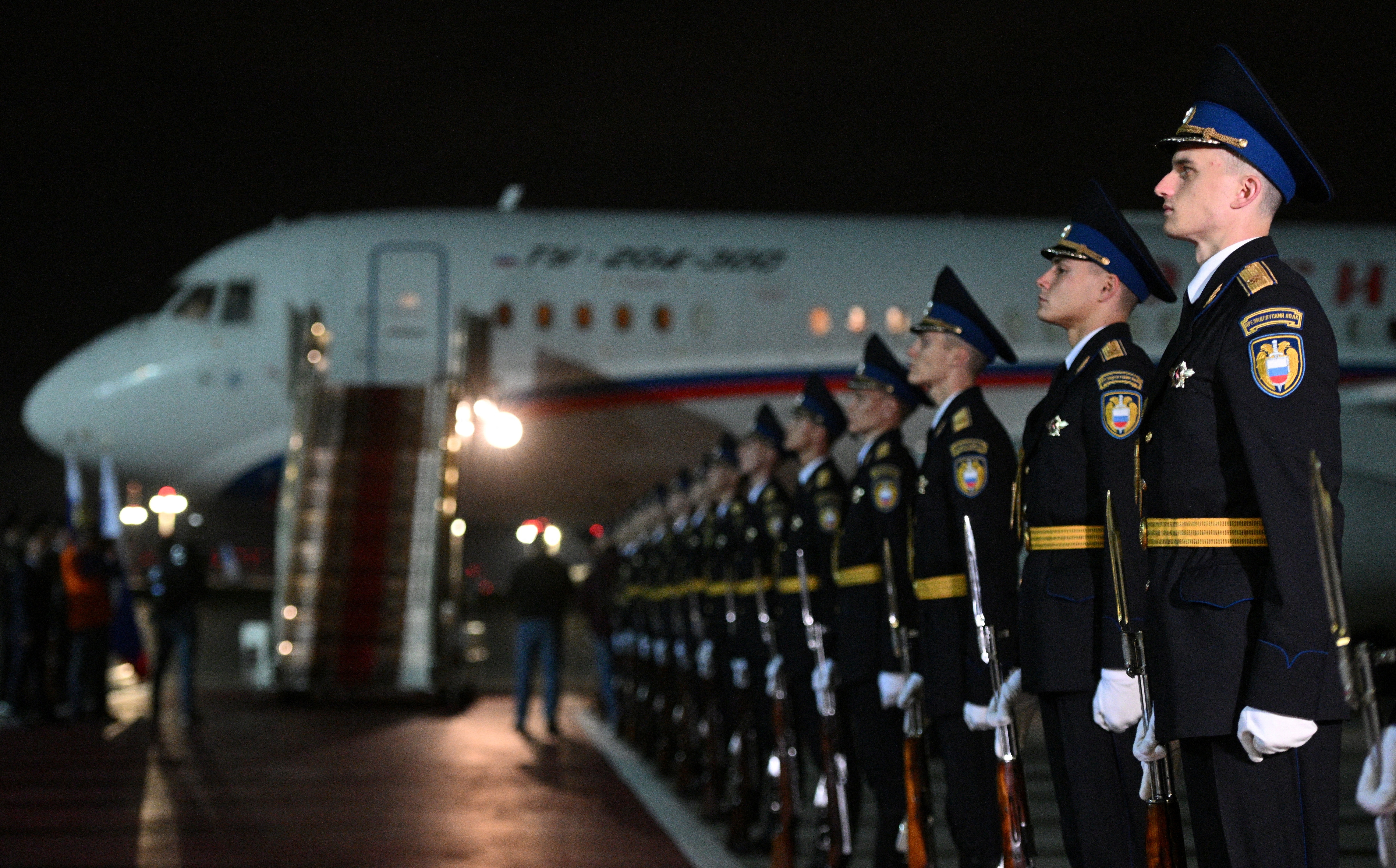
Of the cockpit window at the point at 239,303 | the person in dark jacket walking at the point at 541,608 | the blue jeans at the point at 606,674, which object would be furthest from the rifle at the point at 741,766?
the cockpit window at the point at 239,303

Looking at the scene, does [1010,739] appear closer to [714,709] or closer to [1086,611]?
[1086,611]

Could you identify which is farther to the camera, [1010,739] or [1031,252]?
[1031,252]

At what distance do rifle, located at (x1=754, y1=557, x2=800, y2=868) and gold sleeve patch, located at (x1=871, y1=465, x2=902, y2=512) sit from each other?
112 cm

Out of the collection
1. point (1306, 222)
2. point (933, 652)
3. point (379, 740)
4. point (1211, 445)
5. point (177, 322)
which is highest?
point (1306, 222)

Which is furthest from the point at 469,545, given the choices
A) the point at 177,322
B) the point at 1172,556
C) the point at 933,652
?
the point at 1172,556

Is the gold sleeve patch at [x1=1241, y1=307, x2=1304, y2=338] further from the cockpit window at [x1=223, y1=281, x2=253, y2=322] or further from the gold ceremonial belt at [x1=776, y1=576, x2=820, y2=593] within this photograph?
the cockpit window at [x1=223, y1=281, x2=253, y2=322]

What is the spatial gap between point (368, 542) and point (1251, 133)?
1198 centimetres

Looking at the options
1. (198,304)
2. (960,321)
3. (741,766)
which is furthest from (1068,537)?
(198,304)

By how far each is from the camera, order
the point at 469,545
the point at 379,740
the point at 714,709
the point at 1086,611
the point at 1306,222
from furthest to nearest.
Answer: the point at 469,545 → the point at 1306,222 → the point at 379,740 → the point at 714,709 → the point at 1086,611

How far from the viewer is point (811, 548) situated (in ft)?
19.2

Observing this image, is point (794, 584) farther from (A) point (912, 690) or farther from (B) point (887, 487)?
(A) point (912, 690)

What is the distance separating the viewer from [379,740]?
33.8ft

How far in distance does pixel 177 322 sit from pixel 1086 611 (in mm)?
13127

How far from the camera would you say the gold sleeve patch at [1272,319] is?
2.73 metres
